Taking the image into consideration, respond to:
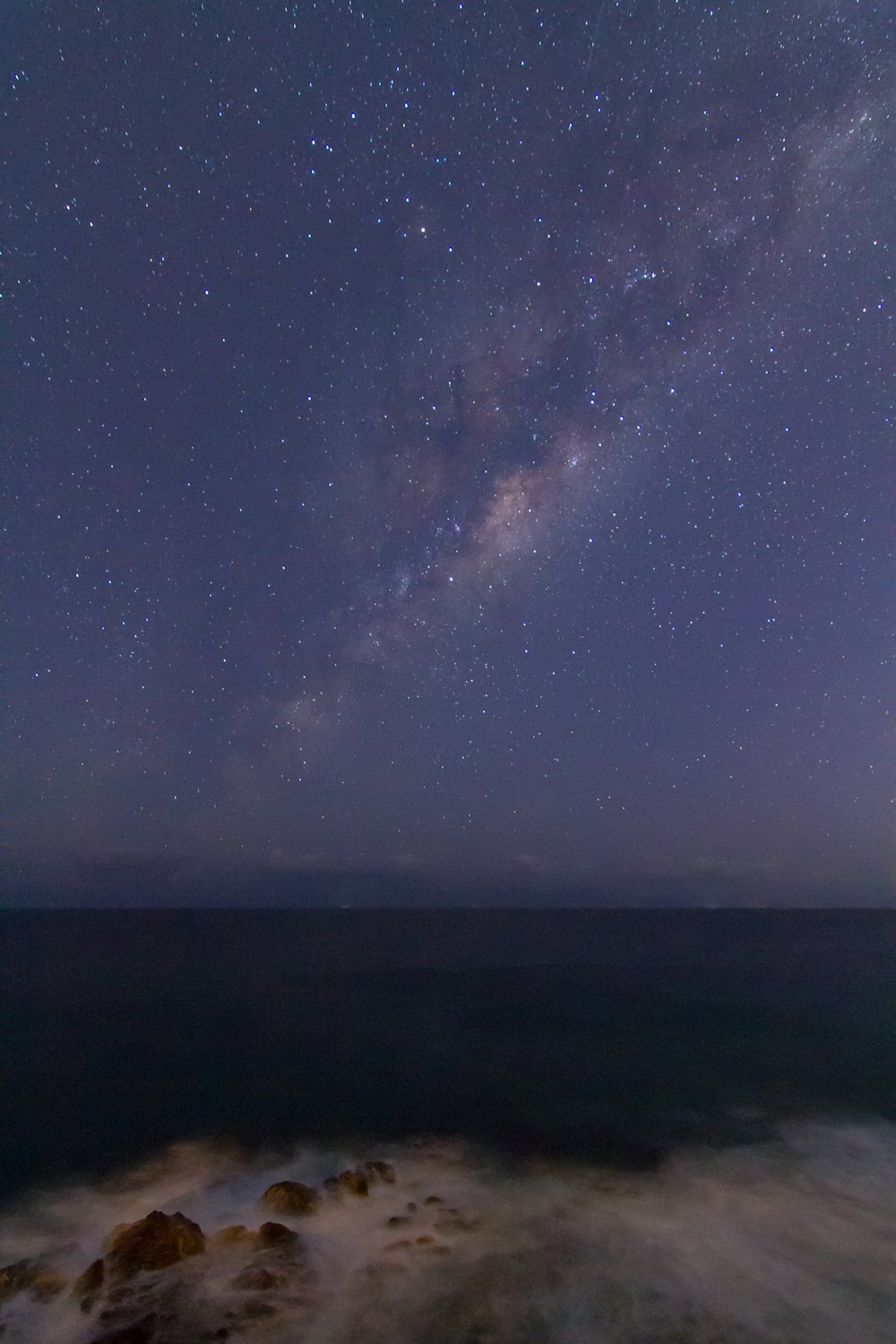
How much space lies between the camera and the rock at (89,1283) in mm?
11672

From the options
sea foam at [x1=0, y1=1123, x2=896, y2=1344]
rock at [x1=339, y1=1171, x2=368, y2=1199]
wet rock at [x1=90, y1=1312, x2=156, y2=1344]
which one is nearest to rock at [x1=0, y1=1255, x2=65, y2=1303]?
sea foam at [x1=0, y1=1123, x2=896, y2=1344]

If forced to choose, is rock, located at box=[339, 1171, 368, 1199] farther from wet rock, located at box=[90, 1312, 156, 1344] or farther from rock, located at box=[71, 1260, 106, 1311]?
wet rock, located at box=[90, 1312, 156, 1344]

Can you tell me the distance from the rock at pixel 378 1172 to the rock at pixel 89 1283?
6982mm

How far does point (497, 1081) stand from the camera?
92.9 feet

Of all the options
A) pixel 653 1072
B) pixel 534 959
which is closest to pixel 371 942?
→ pixel 534 959

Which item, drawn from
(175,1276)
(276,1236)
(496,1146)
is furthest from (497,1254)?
(496,1146)

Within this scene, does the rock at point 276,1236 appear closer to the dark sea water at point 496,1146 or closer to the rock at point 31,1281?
the dark sea water at point 496,1146

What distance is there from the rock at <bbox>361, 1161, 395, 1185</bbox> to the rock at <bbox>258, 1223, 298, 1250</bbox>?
3.73 m

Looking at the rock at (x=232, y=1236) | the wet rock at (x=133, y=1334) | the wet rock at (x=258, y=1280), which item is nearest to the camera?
the wet rock at (x=133, y=1334)

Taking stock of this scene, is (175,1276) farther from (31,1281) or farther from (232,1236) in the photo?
(31,1281)

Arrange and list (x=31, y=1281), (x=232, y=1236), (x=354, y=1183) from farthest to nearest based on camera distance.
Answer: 1. (x=354, y=1183)
2. (x=232, y=1236)
3. (x=31, y=1281)

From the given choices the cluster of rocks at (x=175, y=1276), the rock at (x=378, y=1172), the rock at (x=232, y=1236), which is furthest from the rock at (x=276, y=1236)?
the rock at (x=378, y=1172)

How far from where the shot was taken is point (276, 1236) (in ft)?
45.2

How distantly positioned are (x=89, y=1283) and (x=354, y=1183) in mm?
6491
